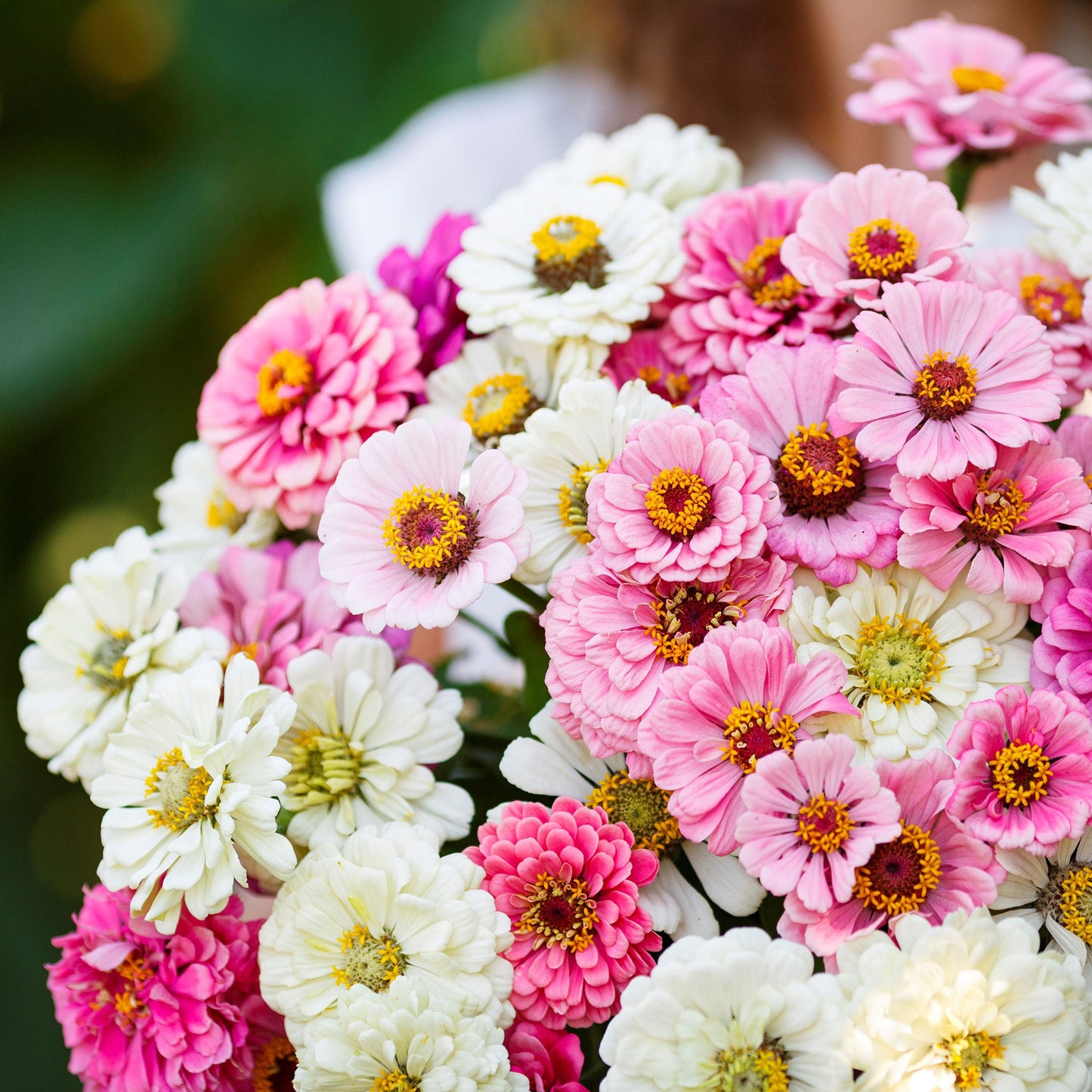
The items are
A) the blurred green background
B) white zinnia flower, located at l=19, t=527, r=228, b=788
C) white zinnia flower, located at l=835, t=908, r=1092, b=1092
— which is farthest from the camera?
the blurred green background

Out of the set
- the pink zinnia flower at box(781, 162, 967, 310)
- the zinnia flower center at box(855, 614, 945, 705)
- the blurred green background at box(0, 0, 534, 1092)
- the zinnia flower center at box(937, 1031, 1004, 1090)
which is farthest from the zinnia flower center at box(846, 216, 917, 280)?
the blurred green background at box(0, 0, 534, 1092)

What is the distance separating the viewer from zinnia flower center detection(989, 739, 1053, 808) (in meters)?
0.27

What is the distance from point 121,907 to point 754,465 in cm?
24

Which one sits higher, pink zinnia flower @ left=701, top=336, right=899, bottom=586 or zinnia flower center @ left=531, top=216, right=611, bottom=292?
zinnia flower center @ left=531, top=216, right=611, bottom=292

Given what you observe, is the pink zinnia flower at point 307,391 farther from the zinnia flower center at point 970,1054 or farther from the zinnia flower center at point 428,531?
the zinnia flower center at point 970,1054

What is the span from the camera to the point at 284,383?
1.25 ft

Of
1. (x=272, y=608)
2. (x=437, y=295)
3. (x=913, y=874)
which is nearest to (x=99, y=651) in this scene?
(x=272, y=608)

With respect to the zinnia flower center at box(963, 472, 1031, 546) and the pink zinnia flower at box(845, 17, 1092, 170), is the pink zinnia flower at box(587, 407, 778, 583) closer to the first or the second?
the zinnia flower center at box(963, 472, 1031, 546)

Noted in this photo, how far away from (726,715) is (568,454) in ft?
0.31

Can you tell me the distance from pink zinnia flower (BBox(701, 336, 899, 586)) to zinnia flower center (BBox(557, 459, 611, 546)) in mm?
38

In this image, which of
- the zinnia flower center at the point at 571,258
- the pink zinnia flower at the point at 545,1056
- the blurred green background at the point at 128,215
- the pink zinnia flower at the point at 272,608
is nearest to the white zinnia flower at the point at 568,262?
the zinnia flower center at the point at 571,258

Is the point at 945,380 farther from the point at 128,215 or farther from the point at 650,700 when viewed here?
the point at 128,215

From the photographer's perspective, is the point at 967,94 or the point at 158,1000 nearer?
the point at 158,1000

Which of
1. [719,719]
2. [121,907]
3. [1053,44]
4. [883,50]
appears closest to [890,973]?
[719,719]
